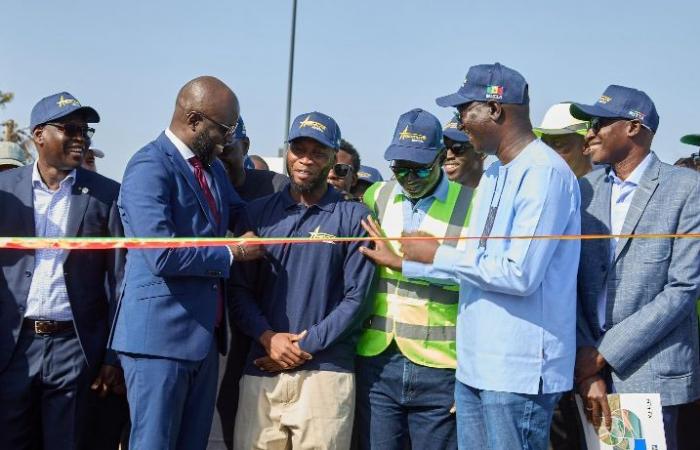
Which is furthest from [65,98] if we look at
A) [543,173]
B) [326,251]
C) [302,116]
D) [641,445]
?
[641,445]

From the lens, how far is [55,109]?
432 centimetres

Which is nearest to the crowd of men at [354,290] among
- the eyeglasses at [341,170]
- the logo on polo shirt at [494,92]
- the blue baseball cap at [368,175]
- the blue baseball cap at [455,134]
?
the logo on polo shirt at [494,92]

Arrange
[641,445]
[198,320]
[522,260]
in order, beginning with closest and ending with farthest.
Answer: [522,260] < [641,445] < [198,320]

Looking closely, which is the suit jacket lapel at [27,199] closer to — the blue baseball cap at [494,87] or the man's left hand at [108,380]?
the man's left hand at [108,380]

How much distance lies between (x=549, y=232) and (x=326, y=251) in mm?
1310

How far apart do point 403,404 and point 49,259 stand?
2040 millimetres

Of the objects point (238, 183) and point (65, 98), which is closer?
point (65, 98)

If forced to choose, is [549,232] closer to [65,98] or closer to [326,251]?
[326,251]

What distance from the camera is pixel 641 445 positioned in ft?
11.1

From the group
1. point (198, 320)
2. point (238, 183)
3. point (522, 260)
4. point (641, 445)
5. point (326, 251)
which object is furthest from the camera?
point (238, 183)

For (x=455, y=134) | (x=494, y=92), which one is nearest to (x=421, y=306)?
(x=494, y=92)

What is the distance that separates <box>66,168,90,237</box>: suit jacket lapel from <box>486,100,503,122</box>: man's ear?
2.27 metres

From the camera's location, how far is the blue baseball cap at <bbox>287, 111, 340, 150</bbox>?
4215 mm

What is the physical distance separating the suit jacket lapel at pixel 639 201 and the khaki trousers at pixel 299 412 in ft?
5.03
